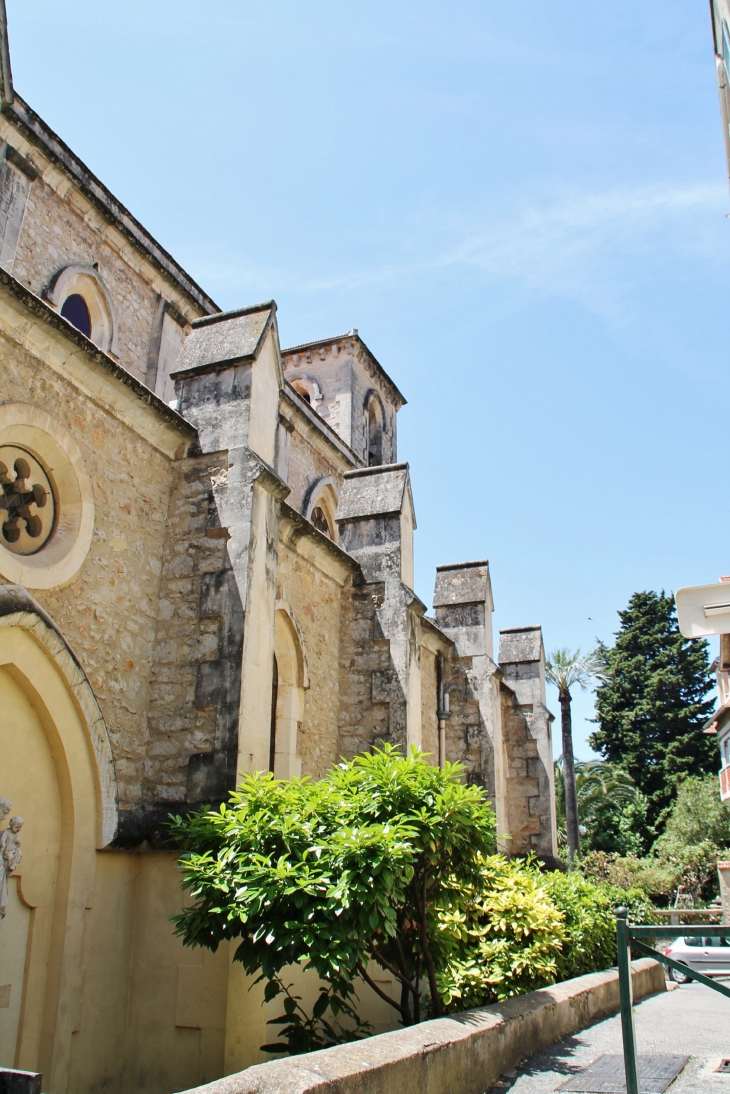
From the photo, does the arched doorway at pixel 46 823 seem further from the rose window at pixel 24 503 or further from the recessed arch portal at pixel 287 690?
the recessed arch portal at pixel 287 690

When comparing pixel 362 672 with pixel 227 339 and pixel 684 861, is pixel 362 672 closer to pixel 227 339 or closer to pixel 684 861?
pixel 227 339

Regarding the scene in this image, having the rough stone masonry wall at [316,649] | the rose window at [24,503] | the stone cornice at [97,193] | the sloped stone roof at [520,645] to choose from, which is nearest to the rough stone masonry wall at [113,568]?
the rose window at [24,503]

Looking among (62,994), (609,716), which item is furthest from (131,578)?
(609,716)

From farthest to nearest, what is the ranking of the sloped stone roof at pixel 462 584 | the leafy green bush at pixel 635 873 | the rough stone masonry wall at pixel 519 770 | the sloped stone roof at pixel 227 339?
1. the leafy green bush at pixel 635 873
2. the rough stone masonry wall at pixel 519 770
3. the sloped stone roof at pixel 462 584
4. the sloped stone roof at pixel 227 339

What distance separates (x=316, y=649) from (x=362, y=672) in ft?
2.88

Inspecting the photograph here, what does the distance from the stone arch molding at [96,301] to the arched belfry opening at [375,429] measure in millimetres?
10580

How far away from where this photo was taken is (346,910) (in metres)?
5.36

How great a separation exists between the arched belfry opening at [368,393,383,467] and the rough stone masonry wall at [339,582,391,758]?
1152 centimetres

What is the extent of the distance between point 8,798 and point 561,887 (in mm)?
7065

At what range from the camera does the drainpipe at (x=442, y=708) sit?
14.5 metres

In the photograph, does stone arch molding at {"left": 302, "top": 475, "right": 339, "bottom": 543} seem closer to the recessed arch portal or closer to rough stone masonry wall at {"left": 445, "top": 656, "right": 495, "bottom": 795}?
rough stone masonry wall at {"left": 445, "top": 656, "right": 495, "bottom": 795}

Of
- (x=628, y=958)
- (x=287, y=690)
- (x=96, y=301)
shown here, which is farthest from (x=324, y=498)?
(x=628, y=958)

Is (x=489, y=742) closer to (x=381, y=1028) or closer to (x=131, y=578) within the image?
(x=381, y=1028)

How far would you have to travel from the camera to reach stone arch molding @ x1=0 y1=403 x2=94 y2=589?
6.10 metres
